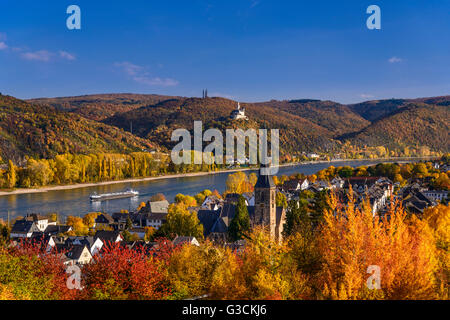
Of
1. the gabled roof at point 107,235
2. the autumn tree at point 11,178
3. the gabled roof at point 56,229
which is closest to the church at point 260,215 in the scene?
the gabled roof at point 107,235

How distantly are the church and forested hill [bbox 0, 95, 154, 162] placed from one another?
51.7m

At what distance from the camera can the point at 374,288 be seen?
5703 mm

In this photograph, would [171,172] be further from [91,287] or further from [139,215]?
[91,287]

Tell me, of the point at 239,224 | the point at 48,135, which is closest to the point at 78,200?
the point at 239,224

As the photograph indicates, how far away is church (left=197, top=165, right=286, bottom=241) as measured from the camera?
793 inches

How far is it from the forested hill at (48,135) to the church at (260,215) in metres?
51.7

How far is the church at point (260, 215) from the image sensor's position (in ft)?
66.1

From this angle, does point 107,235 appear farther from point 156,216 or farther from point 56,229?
point 156,216

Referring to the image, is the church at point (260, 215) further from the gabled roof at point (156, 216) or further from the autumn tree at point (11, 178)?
the autumn tree at point (11, 178)

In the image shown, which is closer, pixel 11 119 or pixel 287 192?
pixel 287 192

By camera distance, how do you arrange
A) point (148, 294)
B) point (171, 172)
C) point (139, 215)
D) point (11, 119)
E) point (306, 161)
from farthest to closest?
point (306, 161), point (11, 119), point (171, 172), point (139, 215), point (148, 294)

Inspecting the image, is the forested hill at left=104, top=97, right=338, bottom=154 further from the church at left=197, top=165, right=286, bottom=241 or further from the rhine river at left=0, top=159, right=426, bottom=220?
the church at left=197, top=165, right=286, bottom=241

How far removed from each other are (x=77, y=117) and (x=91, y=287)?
91.1 metres
